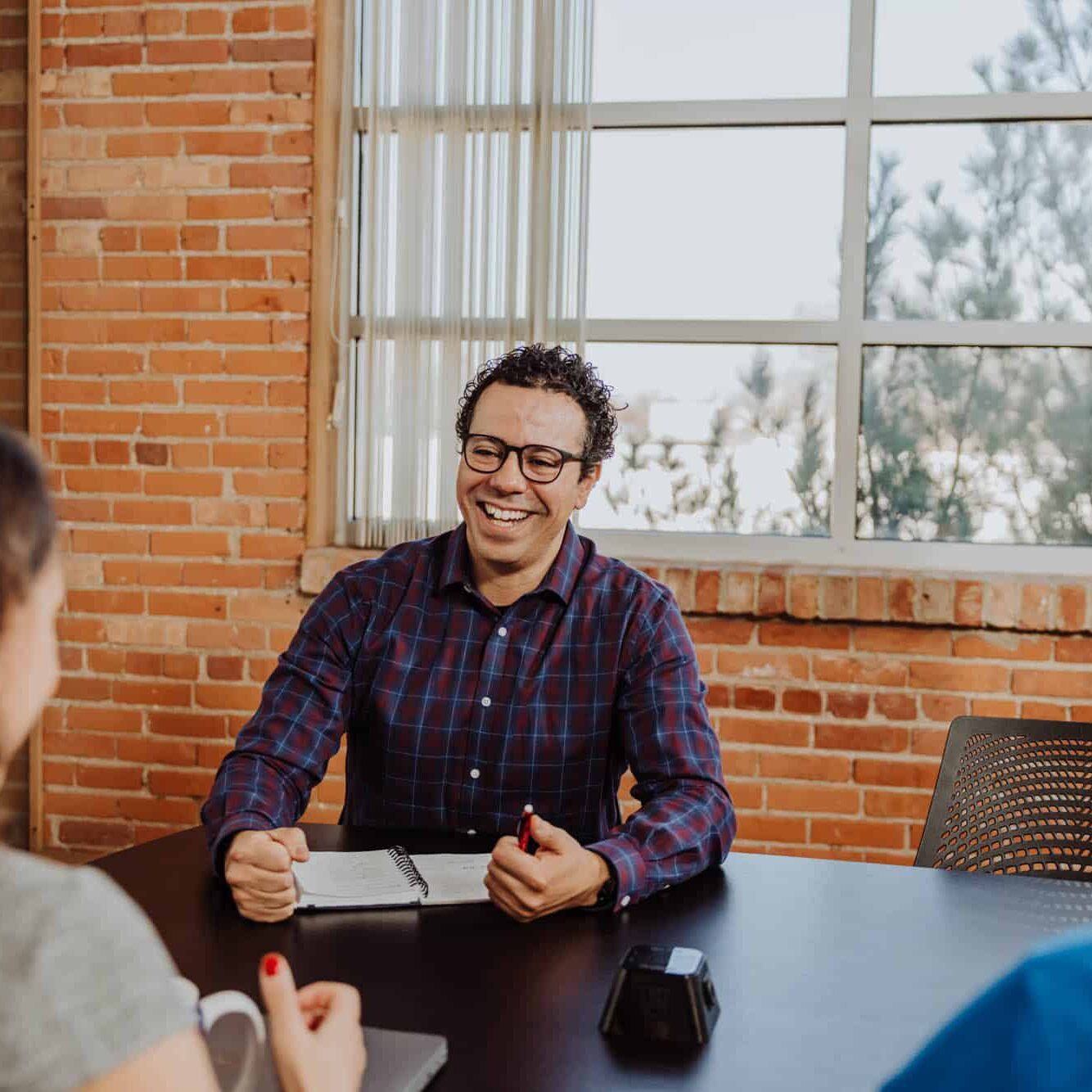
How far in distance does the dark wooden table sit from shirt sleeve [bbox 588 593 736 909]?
0.12ft

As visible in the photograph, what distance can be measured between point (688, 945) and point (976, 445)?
2035 millimetres

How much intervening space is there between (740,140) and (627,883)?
223 cm

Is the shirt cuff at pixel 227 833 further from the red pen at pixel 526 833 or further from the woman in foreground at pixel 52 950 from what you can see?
the woman in foreground at pixel 52 950

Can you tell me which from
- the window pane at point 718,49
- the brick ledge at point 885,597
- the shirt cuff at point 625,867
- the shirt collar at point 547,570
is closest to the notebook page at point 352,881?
the shirt cuff at point 625,867

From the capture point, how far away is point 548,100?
297 centimetres

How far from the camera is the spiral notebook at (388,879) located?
4.41ft

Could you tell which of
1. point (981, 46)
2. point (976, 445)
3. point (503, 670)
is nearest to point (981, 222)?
point (981, 46)

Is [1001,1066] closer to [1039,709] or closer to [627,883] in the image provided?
[627,883]

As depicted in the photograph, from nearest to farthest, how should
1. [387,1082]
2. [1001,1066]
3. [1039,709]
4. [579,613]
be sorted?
[1001,1066], [387,1082], [579,613], [1039,709]

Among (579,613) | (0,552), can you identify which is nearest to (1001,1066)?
(0,552)

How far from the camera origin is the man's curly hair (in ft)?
6.50

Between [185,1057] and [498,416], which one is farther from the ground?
[498,416]

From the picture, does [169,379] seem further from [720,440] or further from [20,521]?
[20,521]

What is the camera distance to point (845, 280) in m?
2.99
